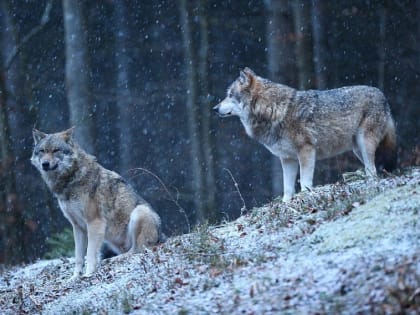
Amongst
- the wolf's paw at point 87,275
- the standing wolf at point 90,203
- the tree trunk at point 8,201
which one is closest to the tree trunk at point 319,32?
the tree trunk at point 8,201

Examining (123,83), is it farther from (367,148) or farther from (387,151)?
(367,148)

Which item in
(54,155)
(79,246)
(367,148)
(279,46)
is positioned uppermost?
(279,46)

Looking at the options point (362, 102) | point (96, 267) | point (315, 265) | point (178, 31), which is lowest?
point (96, 267)

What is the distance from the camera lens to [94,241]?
10805 millimetres

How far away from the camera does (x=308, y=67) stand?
15.9 meters

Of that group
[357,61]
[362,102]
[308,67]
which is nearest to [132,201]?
[362,102]

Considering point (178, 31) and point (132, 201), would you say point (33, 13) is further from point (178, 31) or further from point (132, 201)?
point (132, 201)

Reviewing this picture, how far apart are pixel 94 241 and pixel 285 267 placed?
3.99 metres

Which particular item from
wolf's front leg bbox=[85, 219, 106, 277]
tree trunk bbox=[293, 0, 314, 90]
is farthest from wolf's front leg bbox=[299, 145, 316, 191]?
tree trunk bbox=[293, 0, 314, 90]

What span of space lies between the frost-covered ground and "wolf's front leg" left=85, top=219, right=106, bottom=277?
193 millimetres

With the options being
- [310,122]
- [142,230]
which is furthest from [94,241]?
[310,122]

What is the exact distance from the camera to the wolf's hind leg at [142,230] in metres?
11.1

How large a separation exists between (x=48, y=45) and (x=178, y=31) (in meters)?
4.20

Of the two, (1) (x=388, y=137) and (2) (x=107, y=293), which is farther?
(1) (x=388, y=137)
